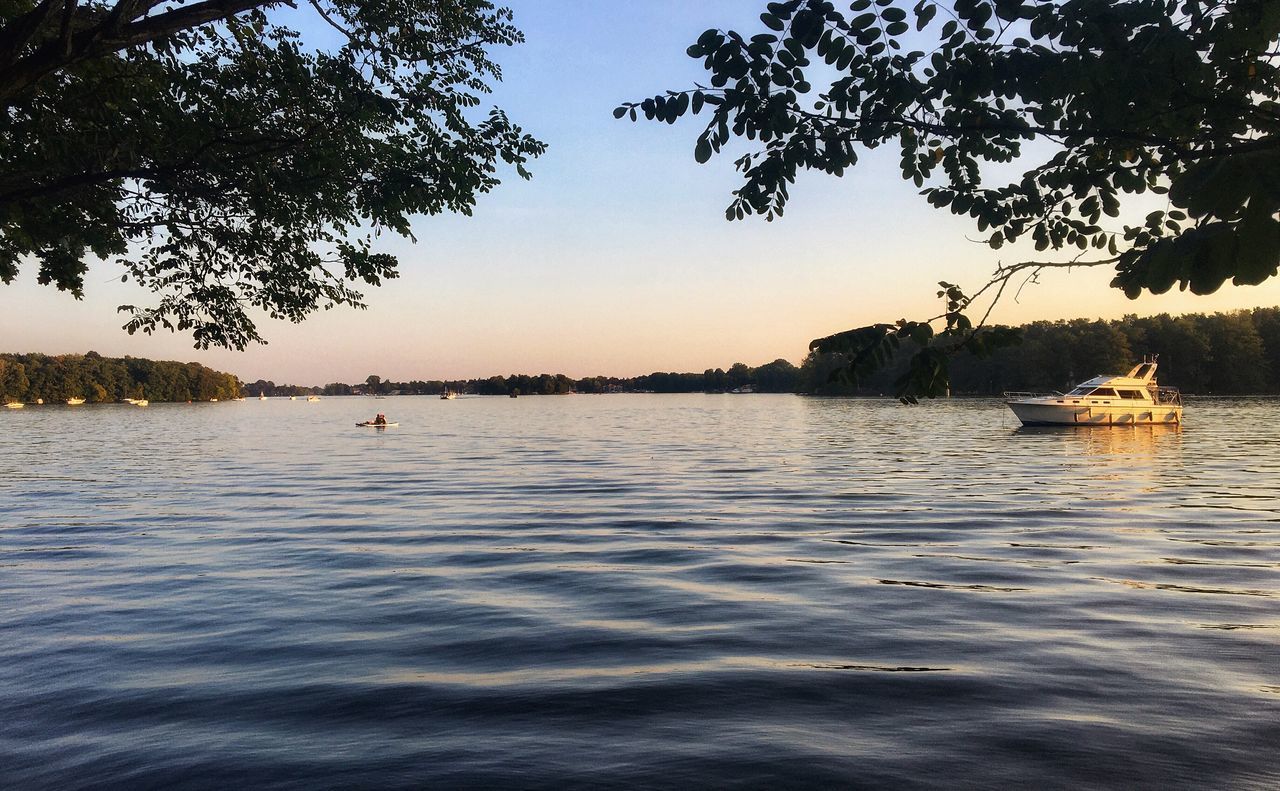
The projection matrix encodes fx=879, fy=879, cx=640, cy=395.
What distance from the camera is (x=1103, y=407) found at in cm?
6100

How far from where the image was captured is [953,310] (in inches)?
226

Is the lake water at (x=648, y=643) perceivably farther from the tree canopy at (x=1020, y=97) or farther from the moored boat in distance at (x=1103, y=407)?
the moored boat in distance at (x=1103, y=407)

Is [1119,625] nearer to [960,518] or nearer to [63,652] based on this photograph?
[960,518]

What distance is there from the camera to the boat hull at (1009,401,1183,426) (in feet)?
199

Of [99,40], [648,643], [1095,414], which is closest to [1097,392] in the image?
[1095,414]

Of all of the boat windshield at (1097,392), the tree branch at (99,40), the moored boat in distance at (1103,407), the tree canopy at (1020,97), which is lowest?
the moored boat in distance at (1103,407)

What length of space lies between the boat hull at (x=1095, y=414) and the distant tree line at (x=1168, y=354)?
78.9 m

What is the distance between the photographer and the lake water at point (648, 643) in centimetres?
630

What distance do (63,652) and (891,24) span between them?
10.2 meters

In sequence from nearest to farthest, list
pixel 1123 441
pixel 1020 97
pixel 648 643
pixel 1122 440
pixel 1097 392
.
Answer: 1. pixel 1020 97
2. pixel 648 643
3. pixel 1123 441
4. pixel 1122 440
5. pixel 1097 392

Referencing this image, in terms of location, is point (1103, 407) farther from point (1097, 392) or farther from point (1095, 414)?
point (1097, 392)

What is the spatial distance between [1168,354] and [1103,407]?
107569 millimetres

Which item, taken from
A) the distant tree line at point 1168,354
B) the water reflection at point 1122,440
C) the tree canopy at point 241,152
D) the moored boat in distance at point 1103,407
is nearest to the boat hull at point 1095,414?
the moored boat in distance at point 1103,407

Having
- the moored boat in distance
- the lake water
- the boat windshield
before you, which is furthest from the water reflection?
the lake water
